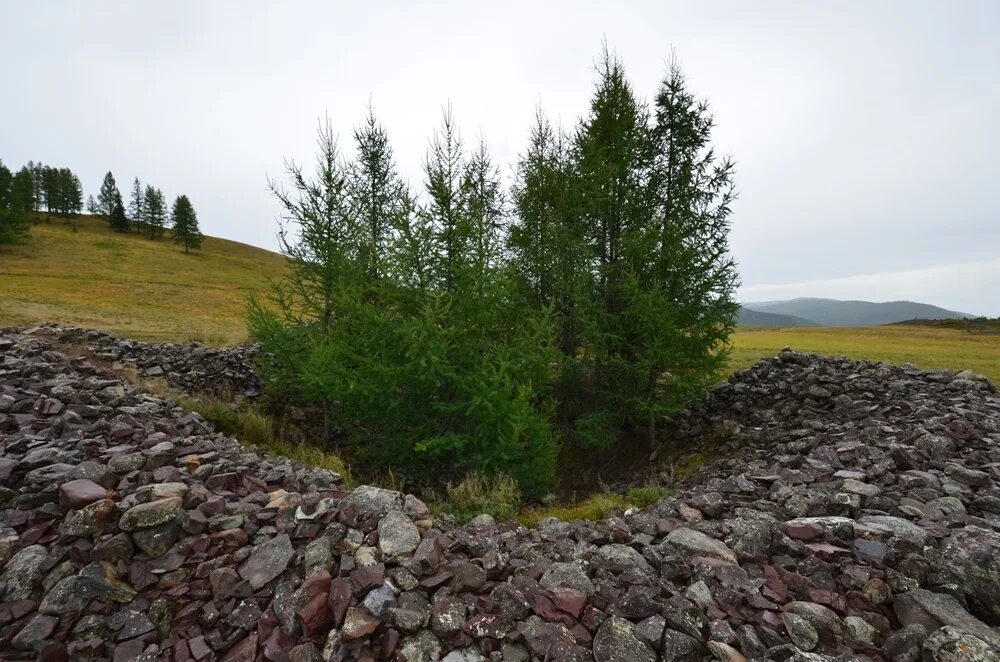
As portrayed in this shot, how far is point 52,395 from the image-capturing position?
6977 millimetres

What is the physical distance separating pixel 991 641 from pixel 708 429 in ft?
29.5

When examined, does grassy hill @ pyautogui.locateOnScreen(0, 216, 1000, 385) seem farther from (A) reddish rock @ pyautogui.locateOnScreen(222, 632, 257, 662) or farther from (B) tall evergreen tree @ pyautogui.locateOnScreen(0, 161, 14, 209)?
(A) reddish rock @ pyautogui.locateOnScreen(222, 632, 257, 662)

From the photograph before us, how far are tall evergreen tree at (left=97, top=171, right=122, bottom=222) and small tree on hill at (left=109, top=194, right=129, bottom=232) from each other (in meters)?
1.47

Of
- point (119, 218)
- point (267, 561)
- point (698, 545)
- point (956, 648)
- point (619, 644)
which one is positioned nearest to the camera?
point (956, 648)

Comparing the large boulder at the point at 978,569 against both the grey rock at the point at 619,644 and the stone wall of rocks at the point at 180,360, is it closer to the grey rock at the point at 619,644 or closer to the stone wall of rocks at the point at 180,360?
the grey rock at the point at 619,644

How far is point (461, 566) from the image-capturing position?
3715mm

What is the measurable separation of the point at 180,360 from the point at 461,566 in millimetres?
13791

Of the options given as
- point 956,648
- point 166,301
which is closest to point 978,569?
point 956,648

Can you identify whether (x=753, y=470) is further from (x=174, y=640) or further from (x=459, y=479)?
(x=174, y=640)

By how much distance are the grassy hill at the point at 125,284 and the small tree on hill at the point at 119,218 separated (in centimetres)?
173

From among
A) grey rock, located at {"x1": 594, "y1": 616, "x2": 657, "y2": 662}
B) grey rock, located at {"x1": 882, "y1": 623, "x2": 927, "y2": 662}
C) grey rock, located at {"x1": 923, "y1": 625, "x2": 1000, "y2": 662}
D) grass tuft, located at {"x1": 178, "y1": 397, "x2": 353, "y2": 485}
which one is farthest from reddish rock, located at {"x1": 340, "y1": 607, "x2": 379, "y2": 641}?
grass tuft, located at {"x1": 178, "y1": 397, "x2": 353, "y2": 485}

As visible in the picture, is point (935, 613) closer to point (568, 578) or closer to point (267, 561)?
point (568, 578)

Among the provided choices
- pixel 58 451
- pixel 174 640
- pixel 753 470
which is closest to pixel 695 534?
pixel 753 470

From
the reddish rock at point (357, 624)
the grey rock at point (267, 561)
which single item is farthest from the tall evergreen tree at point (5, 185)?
the reddish rock at point (357, 624)
